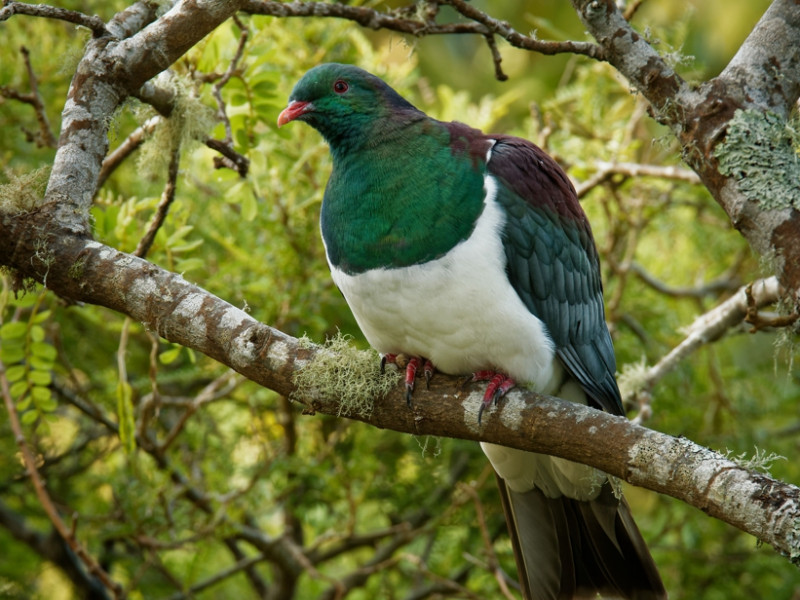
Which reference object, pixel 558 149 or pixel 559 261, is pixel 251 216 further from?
pixel 558 149

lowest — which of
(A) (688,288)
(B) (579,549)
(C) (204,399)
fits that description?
(B) (579,549)

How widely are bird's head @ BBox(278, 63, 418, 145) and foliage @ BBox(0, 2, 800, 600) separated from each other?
0.45 m

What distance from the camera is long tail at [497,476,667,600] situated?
129 inches

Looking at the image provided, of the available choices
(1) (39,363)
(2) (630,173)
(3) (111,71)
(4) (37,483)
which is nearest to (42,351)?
(1) (39,363)

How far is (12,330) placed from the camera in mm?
3291

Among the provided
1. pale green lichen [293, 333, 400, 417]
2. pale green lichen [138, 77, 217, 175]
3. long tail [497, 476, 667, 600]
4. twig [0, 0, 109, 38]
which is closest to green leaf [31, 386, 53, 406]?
pale green lichen [138, 77, 217, 175]

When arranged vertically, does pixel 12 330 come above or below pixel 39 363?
above

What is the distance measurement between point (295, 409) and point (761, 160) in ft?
8.92

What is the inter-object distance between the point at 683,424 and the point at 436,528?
130 centimetres

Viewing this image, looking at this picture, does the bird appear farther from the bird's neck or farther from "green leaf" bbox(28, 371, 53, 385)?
"green leaf" bbox(28, 371, 53, 385)

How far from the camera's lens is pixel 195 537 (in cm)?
396

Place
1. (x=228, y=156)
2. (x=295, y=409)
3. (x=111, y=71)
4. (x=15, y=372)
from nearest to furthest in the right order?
(x=111, y=71)
(x=228, y=156)
(x=15, y=372)
(x=295, y=409)

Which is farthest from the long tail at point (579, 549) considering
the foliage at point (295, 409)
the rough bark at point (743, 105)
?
the rough bark at point (743, 105)

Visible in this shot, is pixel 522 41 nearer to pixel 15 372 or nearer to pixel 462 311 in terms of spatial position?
pixel 462 311
